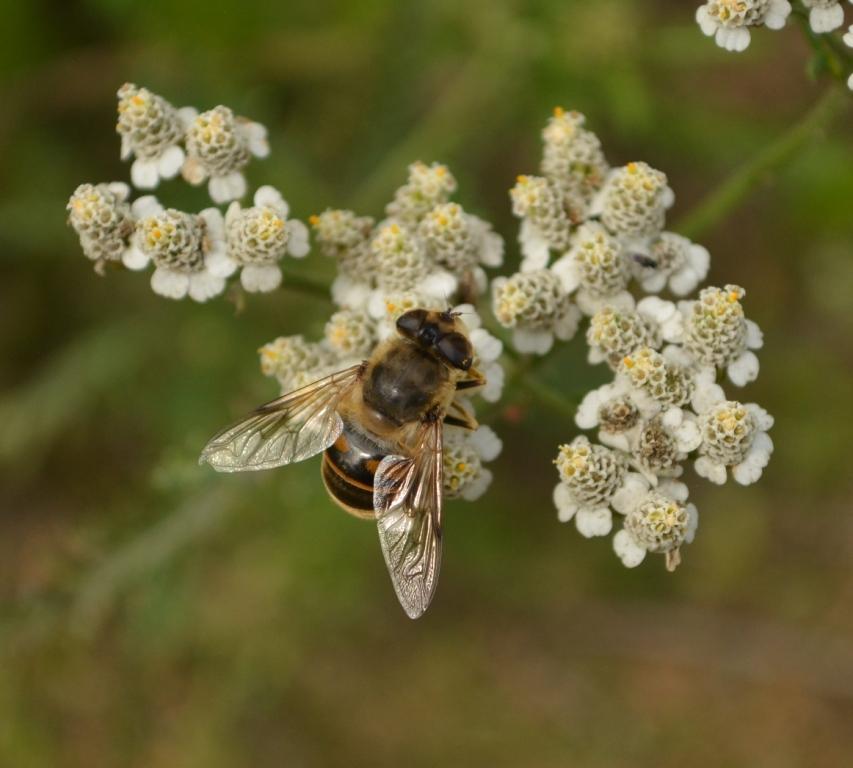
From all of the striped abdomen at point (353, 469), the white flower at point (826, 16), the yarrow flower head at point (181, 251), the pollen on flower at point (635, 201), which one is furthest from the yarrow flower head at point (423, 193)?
the white flower at point (826, 16)

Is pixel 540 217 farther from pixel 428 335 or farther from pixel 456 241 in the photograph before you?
pixel 428 335

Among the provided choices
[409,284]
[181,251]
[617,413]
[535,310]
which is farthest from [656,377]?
[181,251]

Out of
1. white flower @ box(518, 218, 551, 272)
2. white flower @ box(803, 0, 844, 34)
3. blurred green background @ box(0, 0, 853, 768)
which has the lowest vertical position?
blurred green background @ box(0, 0, 853, 768)

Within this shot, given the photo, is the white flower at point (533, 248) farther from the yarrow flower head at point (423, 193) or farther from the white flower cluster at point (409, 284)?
the yarrow flower head at point (423, 193)

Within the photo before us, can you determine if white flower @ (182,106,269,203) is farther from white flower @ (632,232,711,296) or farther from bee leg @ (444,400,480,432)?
white flower @ (632,232,711,296)

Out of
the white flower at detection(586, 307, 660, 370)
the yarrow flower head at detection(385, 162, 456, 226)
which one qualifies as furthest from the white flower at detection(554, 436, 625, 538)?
the yarrow flower head at detection(385, 162, 456, 226)

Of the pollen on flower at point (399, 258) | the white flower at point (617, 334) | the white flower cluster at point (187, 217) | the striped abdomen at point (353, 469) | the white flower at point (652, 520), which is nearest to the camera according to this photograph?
the white flower at point (652, 520)
